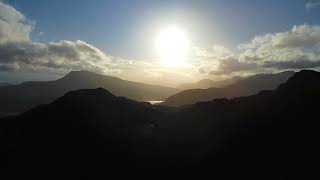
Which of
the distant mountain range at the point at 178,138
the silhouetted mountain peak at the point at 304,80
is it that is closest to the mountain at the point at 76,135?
the distant mountain range at the point at 178,138

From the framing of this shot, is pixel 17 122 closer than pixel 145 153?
No

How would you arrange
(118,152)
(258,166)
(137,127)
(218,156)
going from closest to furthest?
(258,166) < (218,156) < (118,152) < (137,127)

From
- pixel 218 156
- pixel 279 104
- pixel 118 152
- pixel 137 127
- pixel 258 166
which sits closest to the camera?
pixel 258 166

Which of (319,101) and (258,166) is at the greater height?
(319,101)

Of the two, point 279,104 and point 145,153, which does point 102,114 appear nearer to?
point 145,153

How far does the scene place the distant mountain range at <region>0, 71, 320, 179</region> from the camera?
82.8 metres

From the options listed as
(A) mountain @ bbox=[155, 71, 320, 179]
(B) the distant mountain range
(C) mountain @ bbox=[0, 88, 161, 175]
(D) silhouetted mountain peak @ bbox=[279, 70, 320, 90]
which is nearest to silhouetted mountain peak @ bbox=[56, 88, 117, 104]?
(C) mountain @ bbox=[0, 88, 161, 175]

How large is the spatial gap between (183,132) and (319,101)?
3357 centimetres

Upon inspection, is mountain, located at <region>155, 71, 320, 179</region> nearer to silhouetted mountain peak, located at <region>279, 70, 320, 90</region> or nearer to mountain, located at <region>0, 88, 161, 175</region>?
silhouetted mountain peak, located at <region>279, 70, 320, 90</region>

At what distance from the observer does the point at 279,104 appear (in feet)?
324

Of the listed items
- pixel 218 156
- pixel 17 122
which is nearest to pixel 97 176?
pixel 218 156

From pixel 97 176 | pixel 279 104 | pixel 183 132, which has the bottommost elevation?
pixel 97 176

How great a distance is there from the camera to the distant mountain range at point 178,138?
82812 mm

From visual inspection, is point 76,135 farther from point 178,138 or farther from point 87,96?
point 178,138
